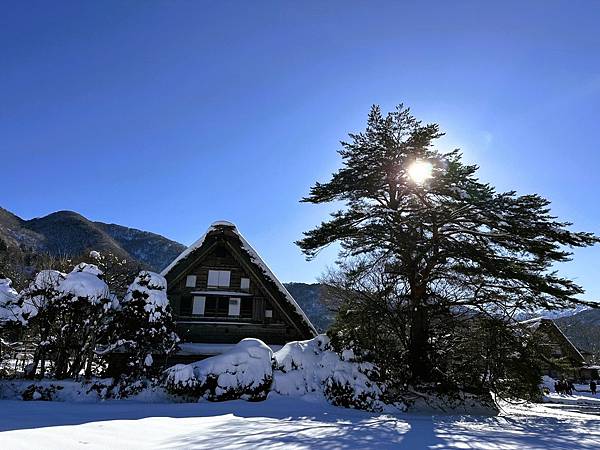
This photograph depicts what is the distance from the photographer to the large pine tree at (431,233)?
14062 millimetres

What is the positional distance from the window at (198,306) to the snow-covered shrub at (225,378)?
711 centimetres

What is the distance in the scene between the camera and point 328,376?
14.1m

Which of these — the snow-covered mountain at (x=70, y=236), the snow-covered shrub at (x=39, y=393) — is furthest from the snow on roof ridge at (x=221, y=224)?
the snow-covered mountain at (x=70, y=236)

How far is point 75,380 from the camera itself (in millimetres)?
13852

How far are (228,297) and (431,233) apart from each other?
455 inches

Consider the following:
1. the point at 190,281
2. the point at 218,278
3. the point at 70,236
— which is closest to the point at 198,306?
the point at 190,281

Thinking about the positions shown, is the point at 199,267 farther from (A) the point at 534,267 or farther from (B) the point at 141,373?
(A) the point at 534,267

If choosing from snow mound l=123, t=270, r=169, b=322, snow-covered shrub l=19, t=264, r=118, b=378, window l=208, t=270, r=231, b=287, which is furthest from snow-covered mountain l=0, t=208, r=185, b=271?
snow mound l=123, t=270, r=169, b=322

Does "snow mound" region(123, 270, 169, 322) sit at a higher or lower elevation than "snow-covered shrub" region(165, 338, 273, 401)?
higher

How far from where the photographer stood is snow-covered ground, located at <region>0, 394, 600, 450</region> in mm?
5602

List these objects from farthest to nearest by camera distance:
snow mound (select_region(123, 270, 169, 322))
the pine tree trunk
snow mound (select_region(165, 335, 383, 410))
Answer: the pine tree trunk
snow mound (select_region(123, 270, 169, 322))
snow mound (select_region(165, 335, 383, 410))

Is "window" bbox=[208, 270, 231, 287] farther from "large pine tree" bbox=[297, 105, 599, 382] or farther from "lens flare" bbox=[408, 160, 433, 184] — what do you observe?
"lens flare" bbox=[408, 160, 433, 184]

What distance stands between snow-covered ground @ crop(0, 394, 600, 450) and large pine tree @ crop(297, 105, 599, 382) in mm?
4943

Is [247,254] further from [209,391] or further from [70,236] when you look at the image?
[70,236]
